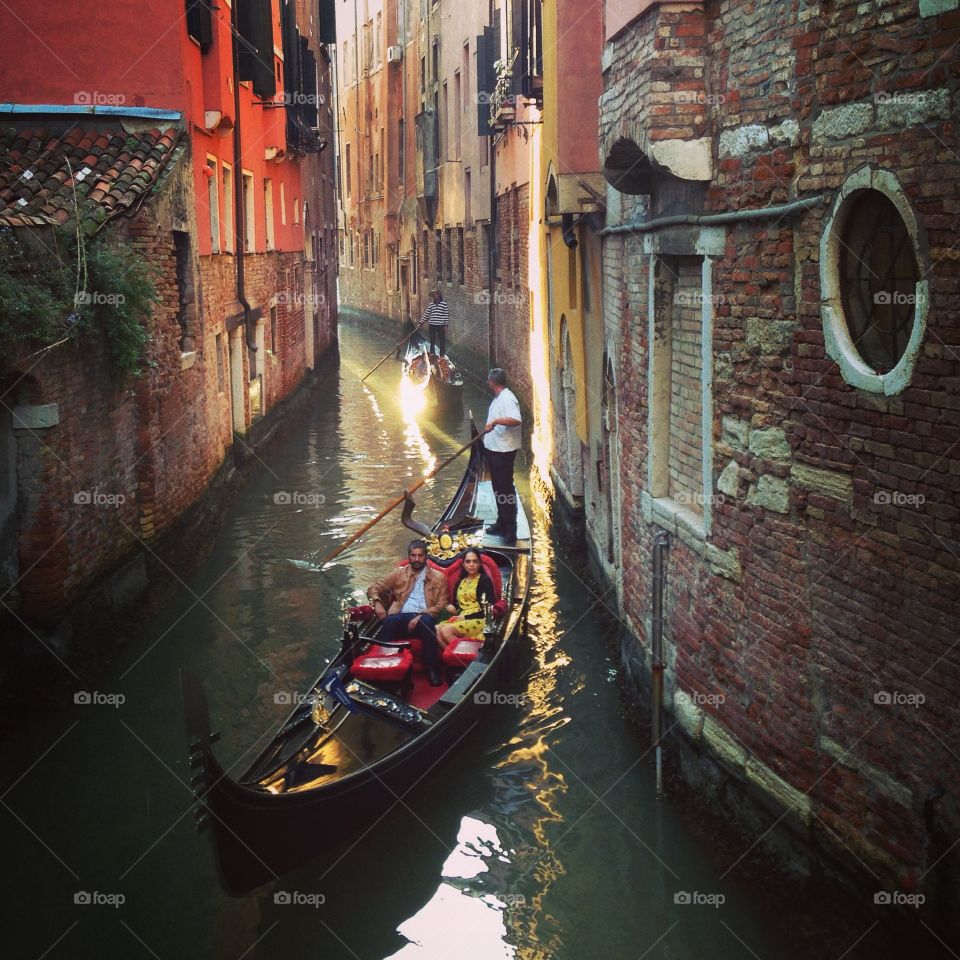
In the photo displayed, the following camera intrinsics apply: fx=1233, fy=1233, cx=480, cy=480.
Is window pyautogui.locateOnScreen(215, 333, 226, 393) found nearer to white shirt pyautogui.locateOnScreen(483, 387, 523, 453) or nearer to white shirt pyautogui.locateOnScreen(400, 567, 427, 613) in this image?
white shirt pyautogui.locateOnScreen(483, 387, 523, 453)

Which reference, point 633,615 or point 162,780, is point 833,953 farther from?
point 162,780

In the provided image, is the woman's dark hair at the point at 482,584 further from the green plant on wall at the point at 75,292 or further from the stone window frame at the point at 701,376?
the green plant on wall at the point at 75,292

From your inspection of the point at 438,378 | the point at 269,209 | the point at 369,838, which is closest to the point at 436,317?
the point at 438,378

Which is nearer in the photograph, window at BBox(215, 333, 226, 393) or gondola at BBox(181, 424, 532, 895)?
gondola at BBox(181, 424, 532, 895)

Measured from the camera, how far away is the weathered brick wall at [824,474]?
3.74 metres

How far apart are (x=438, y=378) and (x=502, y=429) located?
8.77 meters

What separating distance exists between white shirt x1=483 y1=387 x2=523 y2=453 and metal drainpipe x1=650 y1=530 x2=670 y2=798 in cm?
414

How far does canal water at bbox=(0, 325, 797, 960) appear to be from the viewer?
5164mm

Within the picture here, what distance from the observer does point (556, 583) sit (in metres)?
10.3

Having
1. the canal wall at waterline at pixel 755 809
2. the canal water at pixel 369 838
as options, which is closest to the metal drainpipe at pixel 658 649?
the canal wall at waterline at pixel 755 809

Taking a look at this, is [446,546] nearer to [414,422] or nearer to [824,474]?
[824,474]

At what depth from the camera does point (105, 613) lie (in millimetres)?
8008

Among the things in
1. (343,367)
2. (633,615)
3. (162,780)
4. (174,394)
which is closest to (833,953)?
(633,615)

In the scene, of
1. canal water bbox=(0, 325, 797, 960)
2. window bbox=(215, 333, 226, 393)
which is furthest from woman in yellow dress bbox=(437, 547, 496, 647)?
window bbox=(215, 333, 226, 393)
